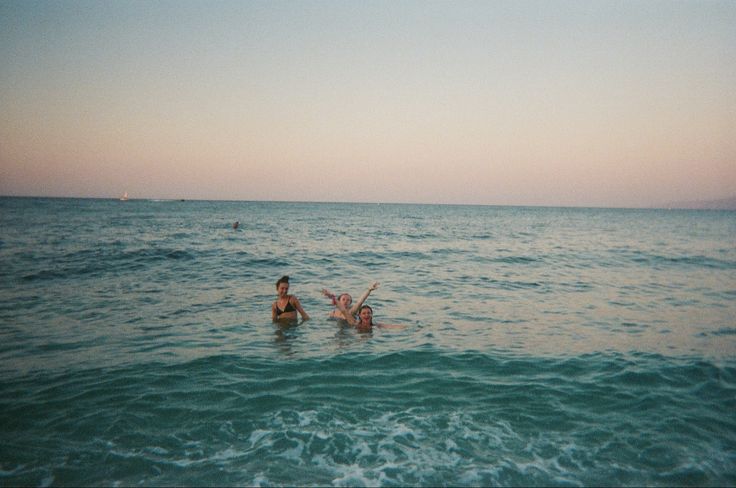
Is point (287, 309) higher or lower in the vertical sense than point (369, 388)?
higher

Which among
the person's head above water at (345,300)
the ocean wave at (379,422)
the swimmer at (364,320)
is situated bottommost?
the ocean wave at (379,422)

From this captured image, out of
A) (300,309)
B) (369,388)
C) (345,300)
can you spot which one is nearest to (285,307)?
(300,309)

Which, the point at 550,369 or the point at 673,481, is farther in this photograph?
the point at 550,369

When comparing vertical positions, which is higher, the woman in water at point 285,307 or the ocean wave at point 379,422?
the woman in water at point 285,307

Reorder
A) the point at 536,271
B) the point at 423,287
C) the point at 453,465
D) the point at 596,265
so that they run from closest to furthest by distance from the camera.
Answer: the point at 453,465 → the point at 423,287 → the point at 536,271 → the point at 596,265

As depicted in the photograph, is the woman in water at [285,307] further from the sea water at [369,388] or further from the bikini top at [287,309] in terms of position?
the sea water at [369,388]

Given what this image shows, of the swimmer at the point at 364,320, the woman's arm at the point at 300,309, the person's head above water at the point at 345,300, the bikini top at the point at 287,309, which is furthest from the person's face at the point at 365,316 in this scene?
the bikini top at the point at 287,309

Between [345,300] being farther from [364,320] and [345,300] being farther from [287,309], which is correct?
[287,309]

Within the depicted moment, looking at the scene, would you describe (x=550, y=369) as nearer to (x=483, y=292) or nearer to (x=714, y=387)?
(x=714, y=387)

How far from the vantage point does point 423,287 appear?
626 inches

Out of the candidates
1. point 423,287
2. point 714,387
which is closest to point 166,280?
point 423,287

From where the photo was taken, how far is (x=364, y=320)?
10.3m

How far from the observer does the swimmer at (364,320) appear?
1021 cm

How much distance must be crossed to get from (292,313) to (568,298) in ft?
31.1
